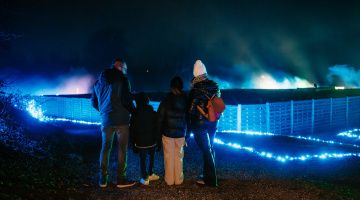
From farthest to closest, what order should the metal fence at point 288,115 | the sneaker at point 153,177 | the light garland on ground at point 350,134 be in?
the light garland on ground at point 350,134, the metal fence at point 288,115, the sneaker at point 153,177

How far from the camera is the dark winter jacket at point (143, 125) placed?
5977 millimetres

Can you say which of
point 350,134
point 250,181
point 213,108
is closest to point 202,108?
point 213,108

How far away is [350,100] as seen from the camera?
18.8 meters

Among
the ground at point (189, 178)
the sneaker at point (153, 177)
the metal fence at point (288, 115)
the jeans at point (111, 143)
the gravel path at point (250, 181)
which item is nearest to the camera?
the ground at point (189, 178)

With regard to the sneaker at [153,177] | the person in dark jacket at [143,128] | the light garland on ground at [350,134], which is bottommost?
the light garland on ground at [350,134]

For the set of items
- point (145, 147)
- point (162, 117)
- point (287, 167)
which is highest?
point (162, 117)

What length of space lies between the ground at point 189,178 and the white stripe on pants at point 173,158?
183 millimetres

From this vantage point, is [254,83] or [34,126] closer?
[34,126]

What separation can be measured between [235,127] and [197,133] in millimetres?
9194

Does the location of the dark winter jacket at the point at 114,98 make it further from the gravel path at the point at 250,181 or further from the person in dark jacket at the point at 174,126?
the gravel path at the point at 250,181

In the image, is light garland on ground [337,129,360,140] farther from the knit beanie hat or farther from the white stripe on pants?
the knit beanie hat

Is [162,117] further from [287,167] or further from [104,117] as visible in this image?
[287,167]

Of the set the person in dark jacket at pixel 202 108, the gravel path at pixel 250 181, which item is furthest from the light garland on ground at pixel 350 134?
the person in dark jacket at pixel 202 108

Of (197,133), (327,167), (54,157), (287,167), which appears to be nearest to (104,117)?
(197,133)
